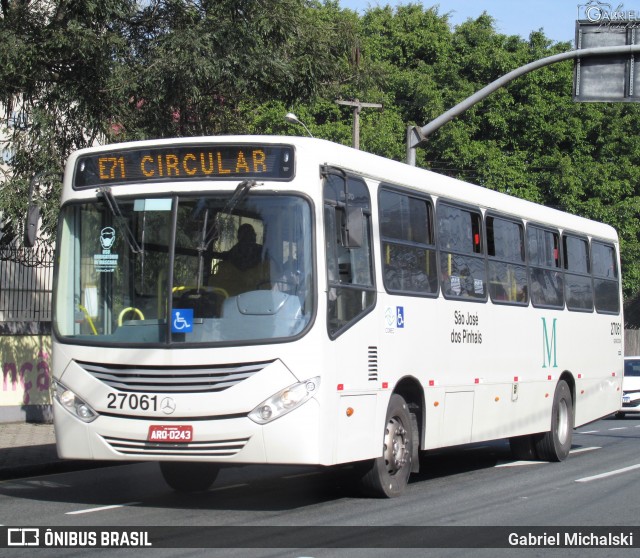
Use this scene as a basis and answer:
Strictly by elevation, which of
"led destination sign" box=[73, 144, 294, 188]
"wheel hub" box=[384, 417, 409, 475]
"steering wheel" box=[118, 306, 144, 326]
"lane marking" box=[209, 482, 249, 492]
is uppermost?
"led destination sign" box=[73, 144, 294, 188]

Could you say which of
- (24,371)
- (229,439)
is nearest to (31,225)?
(229,439)

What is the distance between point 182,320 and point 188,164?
144 cm

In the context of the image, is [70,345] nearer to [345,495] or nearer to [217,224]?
[217,224]

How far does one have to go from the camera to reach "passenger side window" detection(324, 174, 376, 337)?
9758mm

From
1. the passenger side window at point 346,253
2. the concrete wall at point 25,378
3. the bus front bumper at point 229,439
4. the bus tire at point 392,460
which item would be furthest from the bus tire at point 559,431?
the concrete wall at point 25,378

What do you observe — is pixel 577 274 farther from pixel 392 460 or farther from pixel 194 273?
pixel 194 273

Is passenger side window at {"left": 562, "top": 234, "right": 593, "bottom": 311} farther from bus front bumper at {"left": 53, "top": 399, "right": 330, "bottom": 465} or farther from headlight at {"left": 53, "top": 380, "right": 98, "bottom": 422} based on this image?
headlight at {"left": 53, "top": 380, "right": 98, "bottom": 422}

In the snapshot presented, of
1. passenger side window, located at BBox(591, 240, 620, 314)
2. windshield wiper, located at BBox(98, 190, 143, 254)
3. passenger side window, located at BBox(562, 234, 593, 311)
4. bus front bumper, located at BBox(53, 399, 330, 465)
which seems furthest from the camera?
passenger side window, located at BBox(591, 240, 620, 314)

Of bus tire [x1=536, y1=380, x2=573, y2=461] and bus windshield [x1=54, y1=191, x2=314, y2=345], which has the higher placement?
bus windshield [x1=54, y1=191, x2=314, y2=345]

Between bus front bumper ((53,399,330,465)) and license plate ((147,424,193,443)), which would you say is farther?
license plate ((147,424,193,443))

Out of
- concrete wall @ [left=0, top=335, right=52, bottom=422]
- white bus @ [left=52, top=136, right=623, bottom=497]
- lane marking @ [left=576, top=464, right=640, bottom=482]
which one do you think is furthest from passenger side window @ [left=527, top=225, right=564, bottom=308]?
concrete wall @ [left=0, top=335, right=52, bottom=422]

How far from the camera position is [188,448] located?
30.8 feet

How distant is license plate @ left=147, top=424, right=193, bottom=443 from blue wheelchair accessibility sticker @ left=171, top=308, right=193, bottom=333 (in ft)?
2.67

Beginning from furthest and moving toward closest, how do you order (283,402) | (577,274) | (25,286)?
(25,286)
(577,274)
(283,402)
